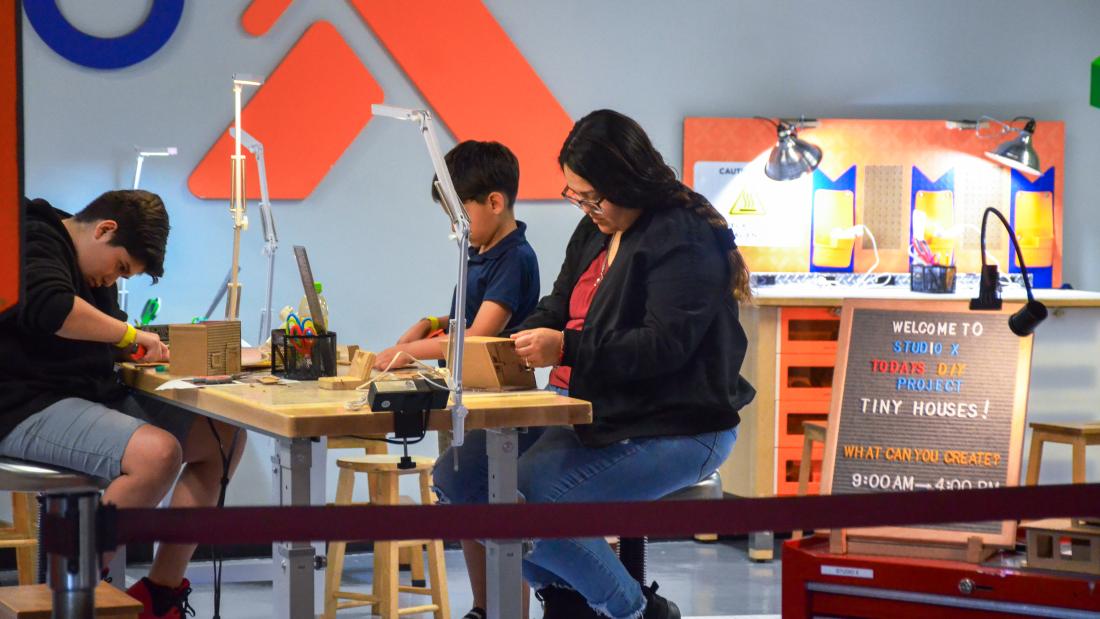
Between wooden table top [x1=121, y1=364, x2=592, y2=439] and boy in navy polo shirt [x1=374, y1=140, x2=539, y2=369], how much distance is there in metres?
0.71

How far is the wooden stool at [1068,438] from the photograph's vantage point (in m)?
4.57

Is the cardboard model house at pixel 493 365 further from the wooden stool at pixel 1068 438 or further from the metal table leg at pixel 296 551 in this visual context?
the wooden stool at pixel 1068 438

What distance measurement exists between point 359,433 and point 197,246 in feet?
9.20

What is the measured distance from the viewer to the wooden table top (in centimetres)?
242

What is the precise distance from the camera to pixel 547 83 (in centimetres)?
546

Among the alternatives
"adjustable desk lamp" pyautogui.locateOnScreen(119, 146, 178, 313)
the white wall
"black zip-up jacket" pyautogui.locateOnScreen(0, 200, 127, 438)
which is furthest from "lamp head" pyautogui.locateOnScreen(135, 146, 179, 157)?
"black zip-up jacket" pyautogui.locateOnScreen(0, 200, 127, 438)

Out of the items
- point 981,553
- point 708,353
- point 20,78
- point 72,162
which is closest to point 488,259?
point 708,353

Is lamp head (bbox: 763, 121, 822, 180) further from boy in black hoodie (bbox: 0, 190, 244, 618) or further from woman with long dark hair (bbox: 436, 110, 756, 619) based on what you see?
boy in black hoodie (bbox: 0, 190, 244, 618)

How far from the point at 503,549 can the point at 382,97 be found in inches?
118

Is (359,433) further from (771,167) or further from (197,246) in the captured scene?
(771,167)

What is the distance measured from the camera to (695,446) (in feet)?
9.45

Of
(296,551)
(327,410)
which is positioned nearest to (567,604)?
(296,551)

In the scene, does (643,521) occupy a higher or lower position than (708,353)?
lower

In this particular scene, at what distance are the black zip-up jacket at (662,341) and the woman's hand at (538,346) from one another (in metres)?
0.04
